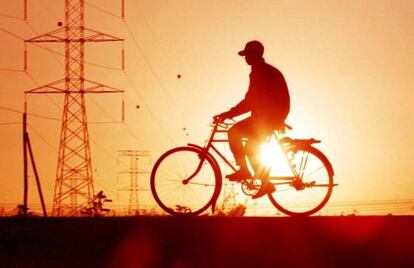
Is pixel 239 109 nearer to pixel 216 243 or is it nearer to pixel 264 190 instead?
pixel 264 190

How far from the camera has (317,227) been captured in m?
11.0

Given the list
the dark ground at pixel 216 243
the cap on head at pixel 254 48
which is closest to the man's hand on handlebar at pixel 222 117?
the cap on head at pixel 254 48

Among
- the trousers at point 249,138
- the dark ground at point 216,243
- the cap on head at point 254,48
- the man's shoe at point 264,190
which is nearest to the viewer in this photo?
the dark ground at point 216,243

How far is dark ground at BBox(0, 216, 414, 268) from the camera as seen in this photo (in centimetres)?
945

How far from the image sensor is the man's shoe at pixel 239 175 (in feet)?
45.2

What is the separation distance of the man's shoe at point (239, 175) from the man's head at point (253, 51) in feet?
5.69

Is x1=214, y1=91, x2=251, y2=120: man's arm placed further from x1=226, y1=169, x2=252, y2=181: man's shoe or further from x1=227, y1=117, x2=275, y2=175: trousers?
x1=226, y1=169, x2=252, y2=181: man's shoe

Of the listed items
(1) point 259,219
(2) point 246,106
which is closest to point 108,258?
(1) point 259,219

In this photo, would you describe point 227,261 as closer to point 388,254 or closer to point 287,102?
point 388,254

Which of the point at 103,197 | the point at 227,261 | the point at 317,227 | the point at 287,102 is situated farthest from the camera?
the point at 103,197

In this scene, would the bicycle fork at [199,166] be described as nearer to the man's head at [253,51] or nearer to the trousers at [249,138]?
the trousers at [249,138]

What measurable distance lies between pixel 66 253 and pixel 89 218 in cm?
262

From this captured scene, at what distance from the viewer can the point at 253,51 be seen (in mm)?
13258

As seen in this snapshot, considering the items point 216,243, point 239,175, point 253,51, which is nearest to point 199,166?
point 239,175
